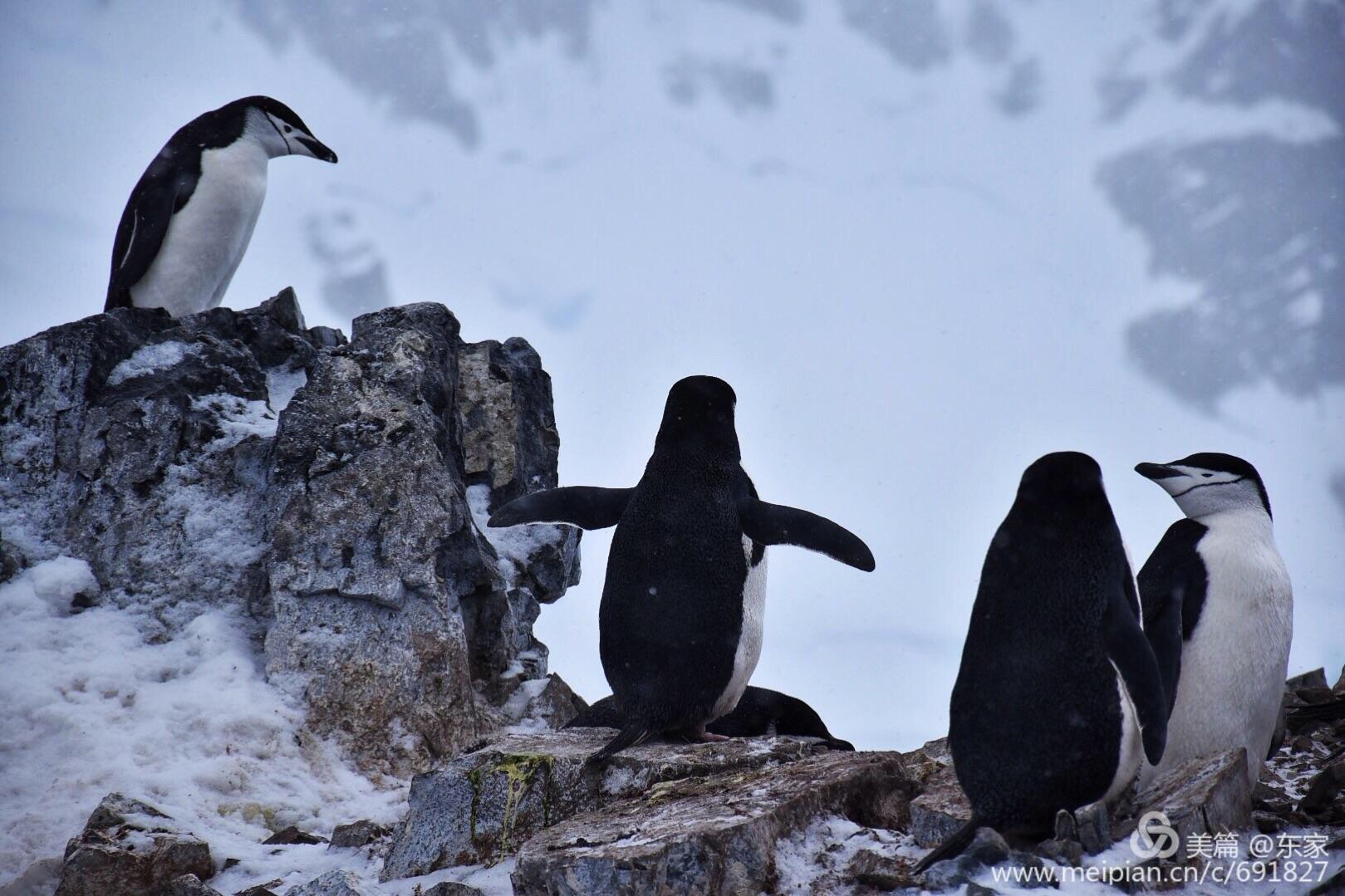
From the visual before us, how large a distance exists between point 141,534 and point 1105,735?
552 cm

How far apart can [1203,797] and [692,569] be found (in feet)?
6.72

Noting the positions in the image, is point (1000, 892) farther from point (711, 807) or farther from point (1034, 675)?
point (711, 807)

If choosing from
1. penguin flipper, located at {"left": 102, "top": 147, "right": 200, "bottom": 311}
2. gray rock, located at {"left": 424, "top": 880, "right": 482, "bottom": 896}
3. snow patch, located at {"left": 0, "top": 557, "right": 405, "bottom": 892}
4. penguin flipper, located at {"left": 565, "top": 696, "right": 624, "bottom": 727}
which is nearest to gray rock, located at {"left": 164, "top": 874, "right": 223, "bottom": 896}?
snow patch, located at {"left": 0, "top": 557, "right": 405, "bottom": 892}

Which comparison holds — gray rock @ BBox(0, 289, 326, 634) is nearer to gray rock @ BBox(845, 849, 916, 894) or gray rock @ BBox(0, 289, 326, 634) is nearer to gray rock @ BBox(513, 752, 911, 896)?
gray rock @ BBox(513, 752, 911, 896)

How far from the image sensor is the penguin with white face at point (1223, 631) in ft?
14.6

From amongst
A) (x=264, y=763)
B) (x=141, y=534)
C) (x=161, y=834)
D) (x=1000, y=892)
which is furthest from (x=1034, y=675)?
(x=141, y=534)

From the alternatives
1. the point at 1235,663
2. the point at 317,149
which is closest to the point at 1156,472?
the point at 1235,663

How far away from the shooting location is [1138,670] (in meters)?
3.01

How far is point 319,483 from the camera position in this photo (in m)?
6.32

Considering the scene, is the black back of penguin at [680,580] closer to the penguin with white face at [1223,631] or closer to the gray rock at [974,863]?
the gray rock at [974,863]

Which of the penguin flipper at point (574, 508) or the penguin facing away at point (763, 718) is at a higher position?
the penguin flipper at point (574, 508)

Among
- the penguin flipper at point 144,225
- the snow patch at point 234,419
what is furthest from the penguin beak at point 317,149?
the snow patch at point 234,419

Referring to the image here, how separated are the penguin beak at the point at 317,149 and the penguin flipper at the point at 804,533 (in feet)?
21.3

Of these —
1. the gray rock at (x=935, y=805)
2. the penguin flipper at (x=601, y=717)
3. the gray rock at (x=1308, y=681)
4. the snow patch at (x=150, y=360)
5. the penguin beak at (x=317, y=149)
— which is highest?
the penguin beak at (x=317, y=149)
